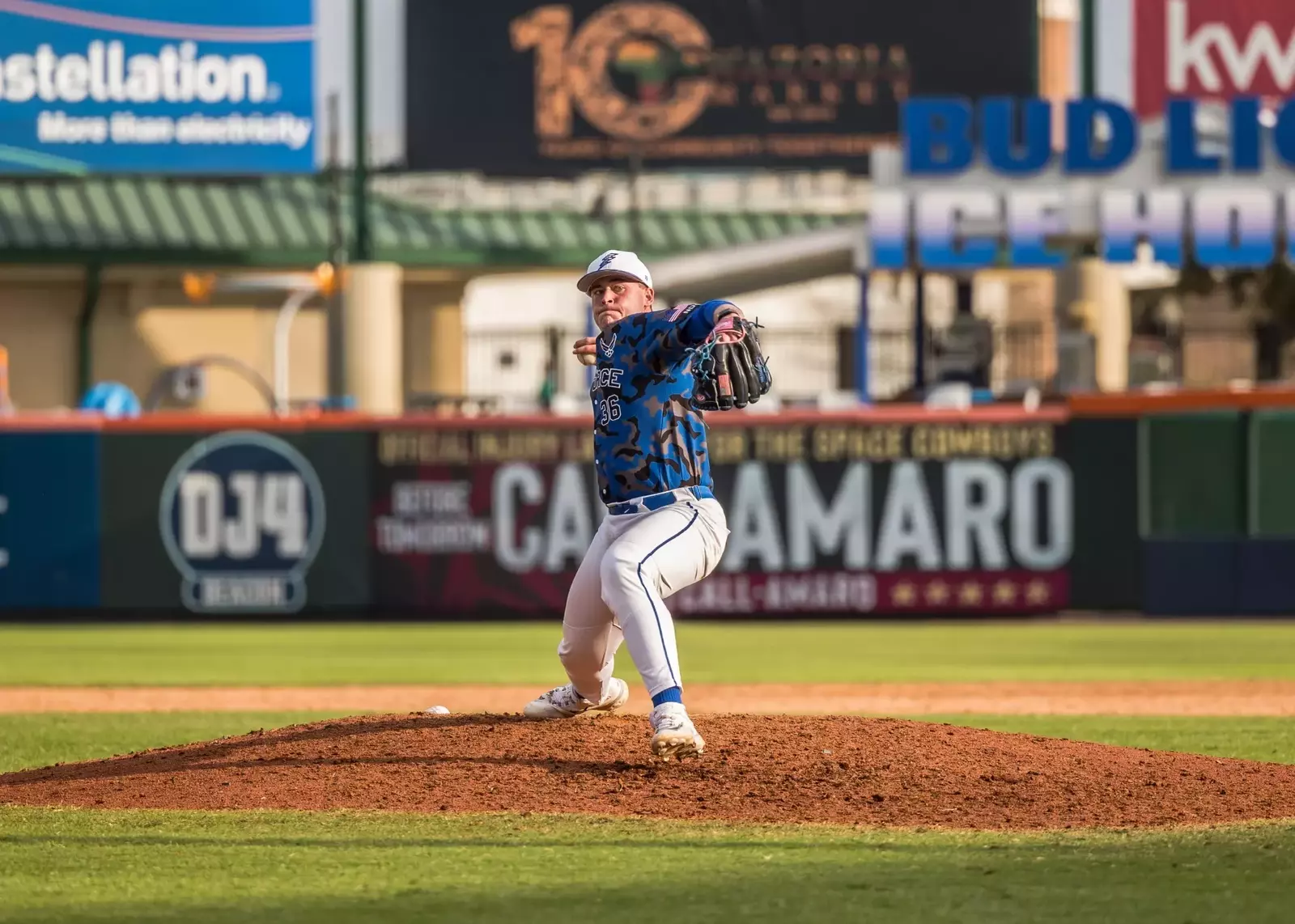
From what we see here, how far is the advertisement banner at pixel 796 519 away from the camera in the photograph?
18.4m

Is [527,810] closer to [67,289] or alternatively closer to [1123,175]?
[1123,175]

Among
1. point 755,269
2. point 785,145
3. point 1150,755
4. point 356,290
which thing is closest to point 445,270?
point 356,290

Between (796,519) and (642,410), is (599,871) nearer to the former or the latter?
(642,410)

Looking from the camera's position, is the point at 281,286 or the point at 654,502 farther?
the point at 281,286

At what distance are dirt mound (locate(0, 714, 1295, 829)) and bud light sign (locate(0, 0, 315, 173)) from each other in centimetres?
2335

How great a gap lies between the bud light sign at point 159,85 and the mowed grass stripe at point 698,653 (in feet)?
43.7

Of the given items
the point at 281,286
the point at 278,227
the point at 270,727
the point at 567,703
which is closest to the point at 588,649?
the point at 567,703

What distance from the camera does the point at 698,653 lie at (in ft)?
51.2

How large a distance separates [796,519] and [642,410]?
1154 cm

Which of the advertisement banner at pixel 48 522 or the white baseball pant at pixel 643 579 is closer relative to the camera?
the white baseball pant at pixel 643 579

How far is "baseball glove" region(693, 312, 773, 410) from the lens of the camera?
6.61 metres

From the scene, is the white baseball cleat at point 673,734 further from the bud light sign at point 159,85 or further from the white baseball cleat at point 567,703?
the bud light sign at point 159,85

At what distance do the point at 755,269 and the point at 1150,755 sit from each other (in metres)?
16.1

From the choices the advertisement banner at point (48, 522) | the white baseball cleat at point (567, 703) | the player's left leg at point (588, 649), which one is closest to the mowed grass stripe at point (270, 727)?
the white baseball cleat at point (567, 703)
